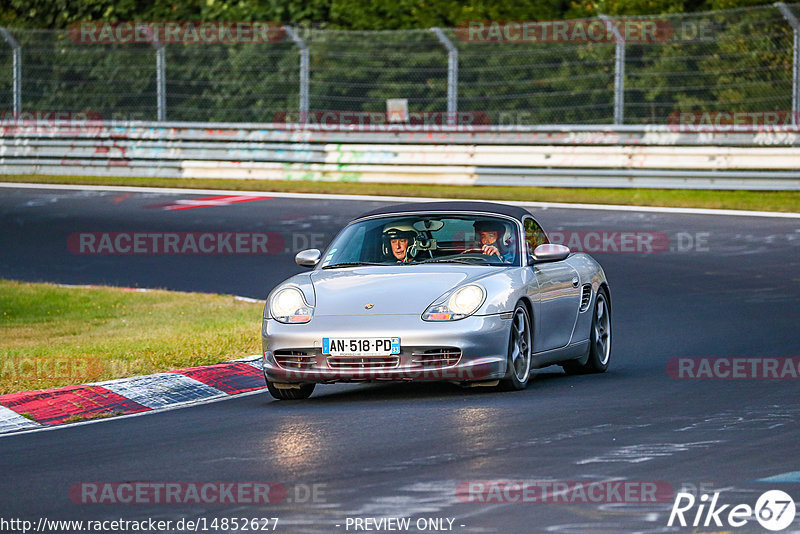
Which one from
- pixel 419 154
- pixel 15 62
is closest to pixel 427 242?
pixel 419 154

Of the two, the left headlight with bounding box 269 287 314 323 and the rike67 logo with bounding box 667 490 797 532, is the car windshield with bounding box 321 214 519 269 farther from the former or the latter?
the rike67 logo with bounding box 667 490 797 532

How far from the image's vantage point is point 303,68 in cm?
2544

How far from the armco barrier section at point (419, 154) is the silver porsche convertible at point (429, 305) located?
12315mm

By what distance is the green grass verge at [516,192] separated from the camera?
22.1 meters

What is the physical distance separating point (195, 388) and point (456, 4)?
20.5 m

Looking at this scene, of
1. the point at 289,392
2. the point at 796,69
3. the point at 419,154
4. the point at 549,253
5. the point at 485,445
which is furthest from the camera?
the point at 419,154

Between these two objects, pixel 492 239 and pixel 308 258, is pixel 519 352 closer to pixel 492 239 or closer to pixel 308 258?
pixel 492 239

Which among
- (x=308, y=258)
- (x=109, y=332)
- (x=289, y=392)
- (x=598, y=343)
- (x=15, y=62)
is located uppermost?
(x=15, y=62)

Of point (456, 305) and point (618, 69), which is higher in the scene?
point (618, 69)

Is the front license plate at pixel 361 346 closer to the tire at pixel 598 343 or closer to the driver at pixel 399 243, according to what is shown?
the driver at pixel 399 243

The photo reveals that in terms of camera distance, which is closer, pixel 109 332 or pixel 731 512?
pixel 731 512

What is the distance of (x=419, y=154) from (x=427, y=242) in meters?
14.9

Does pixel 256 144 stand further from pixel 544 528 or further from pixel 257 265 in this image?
pixel 544 528

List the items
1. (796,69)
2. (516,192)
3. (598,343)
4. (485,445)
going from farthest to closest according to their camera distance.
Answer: (516,192), (796,69), (598,343), (485,445)
